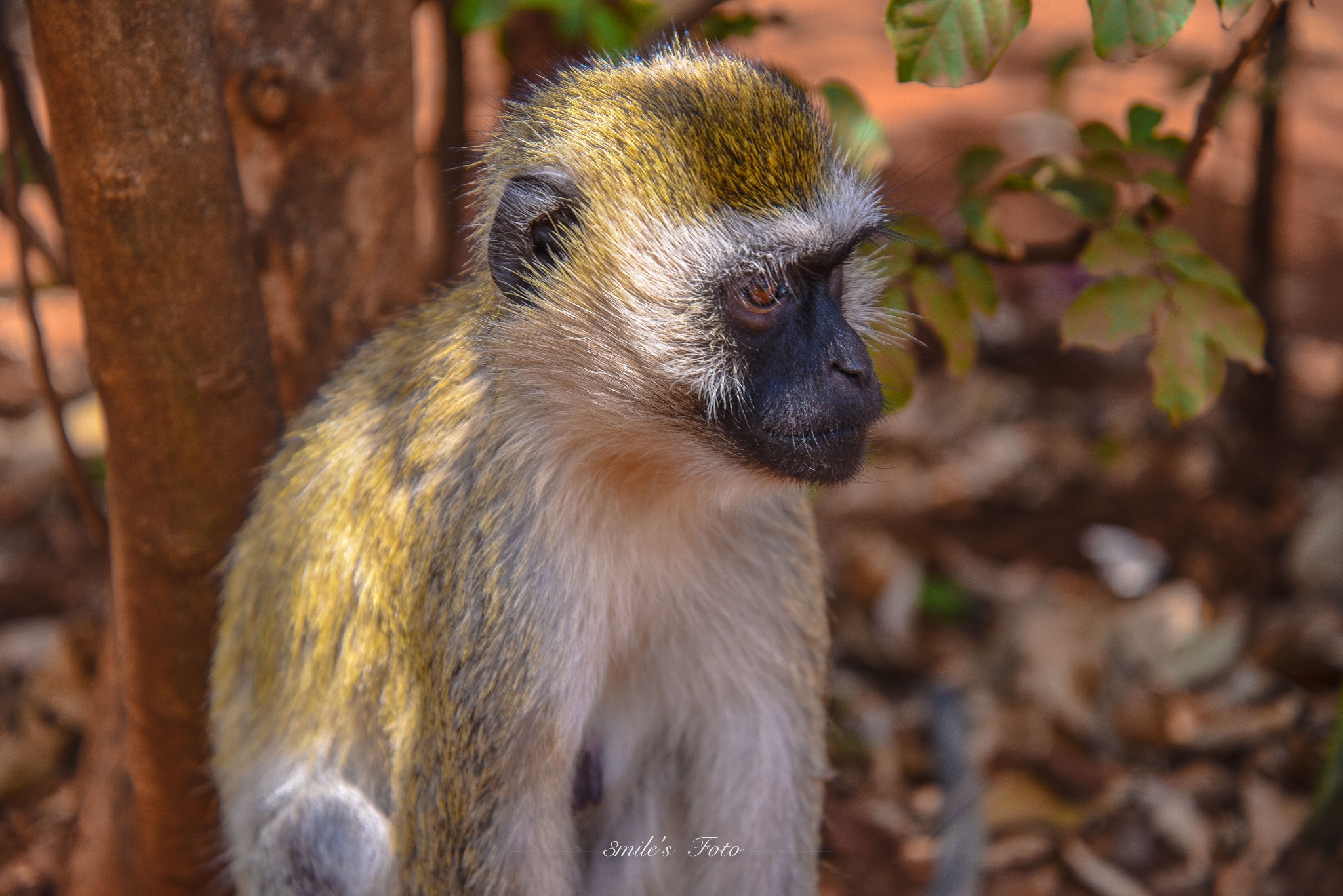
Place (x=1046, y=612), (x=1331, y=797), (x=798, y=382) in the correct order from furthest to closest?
(x=1046, y=612) < (x=1331, y=797) < (x=798, y=382)

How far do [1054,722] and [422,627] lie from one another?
2347mm

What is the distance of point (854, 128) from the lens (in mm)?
2670

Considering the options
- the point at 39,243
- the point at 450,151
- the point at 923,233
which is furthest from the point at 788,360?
the point at 39,243

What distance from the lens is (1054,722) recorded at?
3846 mm

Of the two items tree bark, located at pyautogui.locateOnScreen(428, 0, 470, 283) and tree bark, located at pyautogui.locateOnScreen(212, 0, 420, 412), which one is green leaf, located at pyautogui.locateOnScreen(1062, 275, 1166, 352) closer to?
tree bark, located at pyautogui.locateOnScreen(212, 0, 420, 412)

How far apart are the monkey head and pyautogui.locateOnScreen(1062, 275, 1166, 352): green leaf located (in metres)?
0.48

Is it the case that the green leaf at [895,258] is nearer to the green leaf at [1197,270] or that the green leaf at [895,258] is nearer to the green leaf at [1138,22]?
the green leaf at [1197,270]

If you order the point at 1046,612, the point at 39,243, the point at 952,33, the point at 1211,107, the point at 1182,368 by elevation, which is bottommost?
the point at 1046,612

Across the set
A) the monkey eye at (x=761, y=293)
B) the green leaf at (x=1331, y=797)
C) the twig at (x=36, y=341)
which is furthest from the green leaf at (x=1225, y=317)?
the twig at (x=36, y=341)

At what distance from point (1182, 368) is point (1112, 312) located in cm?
18

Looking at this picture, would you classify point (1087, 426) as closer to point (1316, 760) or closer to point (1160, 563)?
point (1160, 563)

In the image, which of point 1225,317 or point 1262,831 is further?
point 1262,831

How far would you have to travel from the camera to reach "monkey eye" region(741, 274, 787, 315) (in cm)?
215

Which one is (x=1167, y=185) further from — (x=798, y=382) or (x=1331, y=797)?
(x=1331, y=797)
